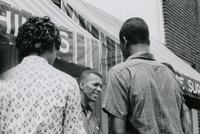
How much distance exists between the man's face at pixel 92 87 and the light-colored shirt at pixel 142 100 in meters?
2.14

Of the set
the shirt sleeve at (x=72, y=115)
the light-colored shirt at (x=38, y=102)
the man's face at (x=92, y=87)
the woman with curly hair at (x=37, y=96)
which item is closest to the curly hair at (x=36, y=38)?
the woman with curly hair at (x=37, y=96)

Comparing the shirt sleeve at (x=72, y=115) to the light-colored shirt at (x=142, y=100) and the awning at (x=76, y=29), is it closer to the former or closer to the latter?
the light-colored shirt at (x=142, y=100)

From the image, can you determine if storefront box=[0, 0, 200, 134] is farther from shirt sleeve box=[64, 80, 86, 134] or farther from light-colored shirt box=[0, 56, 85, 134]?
shirt sleeve box=[64, 80, 86, 134]

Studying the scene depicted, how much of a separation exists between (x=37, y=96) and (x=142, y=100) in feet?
2.64

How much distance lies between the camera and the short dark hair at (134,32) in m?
3.37

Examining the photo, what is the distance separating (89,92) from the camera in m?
5.38

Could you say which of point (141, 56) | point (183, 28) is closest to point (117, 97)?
point (141, 56)

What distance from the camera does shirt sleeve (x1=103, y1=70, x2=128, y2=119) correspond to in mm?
3059

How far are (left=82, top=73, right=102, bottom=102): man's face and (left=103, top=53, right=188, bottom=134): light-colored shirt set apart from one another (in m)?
2.14

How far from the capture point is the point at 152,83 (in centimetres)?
319

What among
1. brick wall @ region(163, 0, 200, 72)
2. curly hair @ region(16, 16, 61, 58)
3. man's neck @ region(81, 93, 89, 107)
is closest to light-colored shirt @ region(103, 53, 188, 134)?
curly hair @ region(16, 16, 61, 58)

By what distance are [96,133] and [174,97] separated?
1.92 m

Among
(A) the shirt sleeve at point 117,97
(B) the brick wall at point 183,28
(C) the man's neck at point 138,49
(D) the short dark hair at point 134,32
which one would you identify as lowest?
(A) the shirt sleeve at point 117,97

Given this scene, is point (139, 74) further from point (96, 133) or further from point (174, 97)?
point (96, 133)
